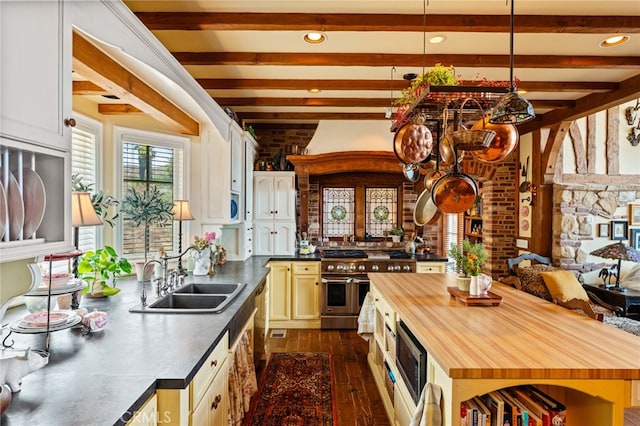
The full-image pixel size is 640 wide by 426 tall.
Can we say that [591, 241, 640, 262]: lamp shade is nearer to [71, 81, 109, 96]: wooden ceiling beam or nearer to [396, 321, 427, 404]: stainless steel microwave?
[396, 321, 427, 404]: stainless steel microwave

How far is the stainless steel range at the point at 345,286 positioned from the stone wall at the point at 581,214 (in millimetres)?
2308

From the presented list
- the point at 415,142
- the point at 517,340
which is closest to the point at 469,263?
the point at 517,340

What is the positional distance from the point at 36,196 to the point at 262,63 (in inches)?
90.5

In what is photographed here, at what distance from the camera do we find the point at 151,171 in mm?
3465

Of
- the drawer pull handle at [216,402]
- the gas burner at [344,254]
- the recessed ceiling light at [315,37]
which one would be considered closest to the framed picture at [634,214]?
the gas burner at [344,254]

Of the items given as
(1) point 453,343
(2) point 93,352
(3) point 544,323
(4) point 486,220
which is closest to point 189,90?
(2) point 93,352

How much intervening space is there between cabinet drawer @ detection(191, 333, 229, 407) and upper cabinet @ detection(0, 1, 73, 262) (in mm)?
777

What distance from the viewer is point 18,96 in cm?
102

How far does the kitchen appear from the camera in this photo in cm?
116

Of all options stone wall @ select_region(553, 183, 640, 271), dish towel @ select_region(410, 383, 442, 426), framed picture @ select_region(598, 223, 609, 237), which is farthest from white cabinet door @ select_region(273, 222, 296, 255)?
framed picture @ select_region(598, 223, 609, 237)

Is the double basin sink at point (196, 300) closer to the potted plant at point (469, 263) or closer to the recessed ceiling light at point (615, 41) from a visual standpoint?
the potted plant at point (469, 263)

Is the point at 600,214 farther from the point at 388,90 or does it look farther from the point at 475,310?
the point at 475,310

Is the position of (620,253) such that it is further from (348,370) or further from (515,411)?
(515,411)

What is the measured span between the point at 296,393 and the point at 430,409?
68.2 inches
